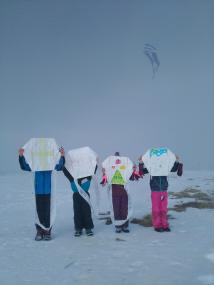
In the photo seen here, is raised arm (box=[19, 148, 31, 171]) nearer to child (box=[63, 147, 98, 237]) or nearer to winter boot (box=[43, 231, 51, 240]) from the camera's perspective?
child (box=[63, 147, 98, 237])

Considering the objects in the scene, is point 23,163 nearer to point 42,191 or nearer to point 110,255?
point 42,191

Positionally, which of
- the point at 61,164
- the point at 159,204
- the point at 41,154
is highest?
the point at 41,154

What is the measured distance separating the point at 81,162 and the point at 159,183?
1581 mm

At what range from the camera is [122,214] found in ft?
21.6

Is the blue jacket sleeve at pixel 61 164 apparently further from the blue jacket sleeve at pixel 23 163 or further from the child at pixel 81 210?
the blue jacket sleeve at pixel 23 163

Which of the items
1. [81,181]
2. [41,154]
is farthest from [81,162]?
[41,154]

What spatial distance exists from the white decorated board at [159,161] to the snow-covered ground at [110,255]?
112cm

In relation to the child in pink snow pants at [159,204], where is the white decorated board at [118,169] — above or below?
above

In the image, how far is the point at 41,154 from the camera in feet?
21.0

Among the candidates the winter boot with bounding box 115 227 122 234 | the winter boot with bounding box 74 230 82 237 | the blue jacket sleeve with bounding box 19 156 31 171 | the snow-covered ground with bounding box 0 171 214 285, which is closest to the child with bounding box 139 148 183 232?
the snow-covered ground with bounding box 0 171 214 285

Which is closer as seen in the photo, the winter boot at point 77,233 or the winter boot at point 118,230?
the winter boot at point 77,233

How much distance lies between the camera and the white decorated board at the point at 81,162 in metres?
6.52

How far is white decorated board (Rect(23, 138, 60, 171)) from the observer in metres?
6.35

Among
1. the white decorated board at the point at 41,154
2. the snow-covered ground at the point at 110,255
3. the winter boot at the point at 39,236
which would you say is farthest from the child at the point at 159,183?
the winter boot at the point at 39,236
